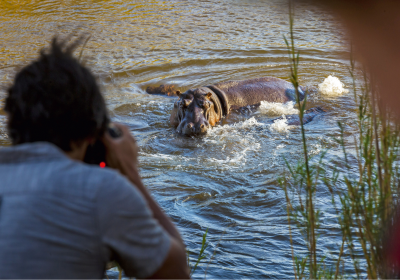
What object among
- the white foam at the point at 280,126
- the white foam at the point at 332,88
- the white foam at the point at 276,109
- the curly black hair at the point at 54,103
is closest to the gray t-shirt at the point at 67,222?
the curly black hair at the point at 54,103

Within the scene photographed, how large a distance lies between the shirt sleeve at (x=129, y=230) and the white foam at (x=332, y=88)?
831 cm

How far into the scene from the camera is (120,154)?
171 centimetres

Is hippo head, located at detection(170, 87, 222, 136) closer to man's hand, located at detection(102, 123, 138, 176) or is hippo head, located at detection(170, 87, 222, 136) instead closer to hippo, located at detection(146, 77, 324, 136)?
hippo, located at detection(146, 77, 324, 136)

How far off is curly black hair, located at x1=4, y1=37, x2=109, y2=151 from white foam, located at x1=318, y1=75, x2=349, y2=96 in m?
8.17

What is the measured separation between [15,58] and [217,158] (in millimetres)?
6939

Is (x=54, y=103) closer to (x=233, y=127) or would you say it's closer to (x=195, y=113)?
(x=195, y=113)

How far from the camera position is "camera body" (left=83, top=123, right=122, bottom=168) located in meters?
1.75

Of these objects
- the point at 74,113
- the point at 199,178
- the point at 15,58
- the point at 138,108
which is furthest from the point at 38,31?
the point at 74,113

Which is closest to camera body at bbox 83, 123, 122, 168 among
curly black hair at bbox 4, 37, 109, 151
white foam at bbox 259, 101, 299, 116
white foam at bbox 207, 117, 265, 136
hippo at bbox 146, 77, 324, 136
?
curly black hair at bbox 4, 37, 109, 151

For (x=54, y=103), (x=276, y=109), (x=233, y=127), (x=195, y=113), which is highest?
(x=54, y=103)

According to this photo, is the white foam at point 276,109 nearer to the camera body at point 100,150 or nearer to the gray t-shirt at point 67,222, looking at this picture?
the camera body at point 100,150

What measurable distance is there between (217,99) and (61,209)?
6685mm

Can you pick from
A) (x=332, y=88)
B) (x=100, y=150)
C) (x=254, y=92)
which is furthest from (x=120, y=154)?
(x=332, y=88)

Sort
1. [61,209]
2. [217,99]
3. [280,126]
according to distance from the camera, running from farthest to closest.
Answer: [217,99]
[280,126]
[61,209]
